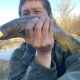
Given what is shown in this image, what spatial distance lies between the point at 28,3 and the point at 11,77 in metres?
1.08

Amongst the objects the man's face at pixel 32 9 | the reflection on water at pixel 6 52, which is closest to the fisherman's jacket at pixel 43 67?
the man's face at pixel 32 9

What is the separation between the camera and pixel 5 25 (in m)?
2.14

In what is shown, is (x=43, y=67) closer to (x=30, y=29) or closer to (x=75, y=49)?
(x=30, y=29)

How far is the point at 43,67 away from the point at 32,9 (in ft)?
3.91

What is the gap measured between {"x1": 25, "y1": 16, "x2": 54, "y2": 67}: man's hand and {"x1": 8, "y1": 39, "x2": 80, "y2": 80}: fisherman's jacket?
0.61 feet

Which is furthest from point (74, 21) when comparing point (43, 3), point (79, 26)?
point (43, 3)

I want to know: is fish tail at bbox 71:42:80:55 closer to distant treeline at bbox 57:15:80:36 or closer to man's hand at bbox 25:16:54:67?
man's hand at bbox 25:16:54:67

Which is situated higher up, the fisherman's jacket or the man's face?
the man's face

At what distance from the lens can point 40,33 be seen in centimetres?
188

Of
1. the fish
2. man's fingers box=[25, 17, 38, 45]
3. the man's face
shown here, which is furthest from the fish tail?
the man's face

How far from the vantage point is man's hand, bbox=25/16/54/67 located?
1.89m

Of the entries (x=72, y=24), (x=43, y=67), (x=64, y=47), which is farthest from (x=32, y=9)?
(x=72, y=24)

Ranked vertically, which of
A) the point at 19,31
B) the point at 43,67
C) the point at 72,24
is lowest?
the point at 72,24

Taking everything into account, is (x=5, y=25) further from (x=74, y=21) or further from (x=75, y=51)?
(x=74, y=21)
